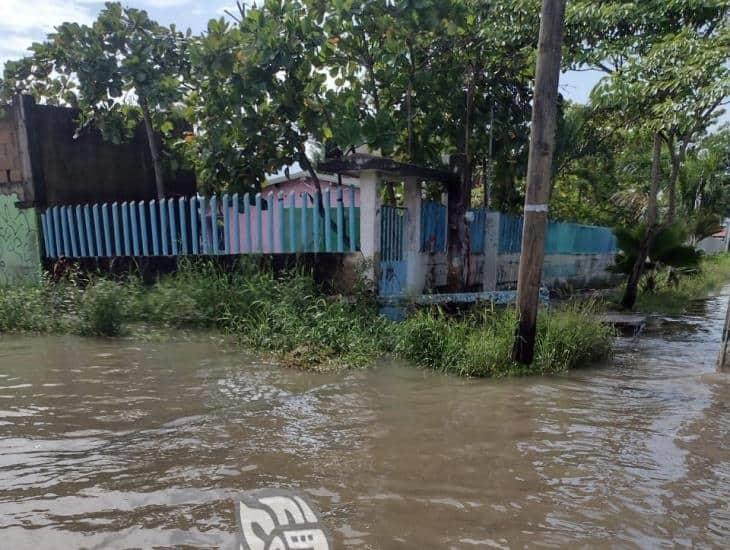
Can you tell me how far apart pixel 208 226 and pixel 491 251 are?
189 inches

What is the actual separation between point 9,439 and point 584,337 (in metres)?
5.30

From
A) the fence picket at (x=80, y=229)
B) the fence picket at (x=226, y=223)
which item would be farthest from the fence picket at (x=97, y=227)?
the fence picket at (x=226, y=223)

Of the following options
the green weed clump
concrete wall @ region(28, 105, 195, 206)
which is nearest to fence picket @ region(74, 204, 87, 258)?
concrete wall @ region(28, 105, 195, 206)

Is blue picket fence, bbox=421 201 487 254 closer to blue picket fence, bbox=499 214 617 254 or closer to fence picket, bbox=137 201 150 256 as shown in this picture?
blue picket fence, bbox=499 214 617 254

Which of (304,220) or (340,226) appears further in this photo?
(304,220)

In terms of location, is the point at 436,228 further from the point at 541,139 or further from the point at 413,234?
the point at 541,139

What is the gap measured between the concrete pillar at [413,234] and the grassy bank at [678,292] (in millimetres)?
4979

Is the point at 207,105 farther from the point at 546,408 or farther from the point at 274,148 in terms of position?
the point at 546,408

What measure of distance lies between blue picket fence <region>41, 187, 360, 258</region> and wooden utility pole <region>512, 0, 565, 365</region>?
2633 mm

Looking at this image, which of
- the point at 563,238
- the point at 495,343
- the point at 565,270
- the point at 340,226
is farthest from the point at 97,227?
the point at 565,270

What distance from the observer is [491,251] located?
9672 millimetres

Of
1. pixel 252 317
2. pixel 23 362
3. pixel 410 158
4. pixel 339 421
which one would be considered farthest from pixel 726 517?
pixel 410 158

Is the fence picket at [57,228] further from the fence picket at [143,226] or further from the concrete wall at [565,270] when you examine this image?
the concrete wall at [565,270]

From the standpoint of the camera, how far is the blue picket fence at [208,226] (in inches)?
289
